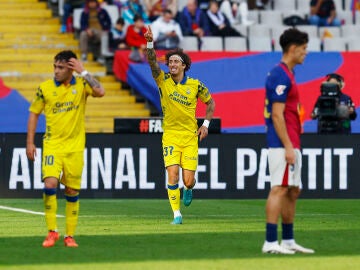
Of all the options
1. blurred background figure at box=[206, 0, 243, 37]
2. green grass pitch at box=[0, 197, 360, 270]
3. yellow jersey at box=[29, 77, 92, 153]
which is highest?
blurred background figure at box=[206, 0, 243, 37]

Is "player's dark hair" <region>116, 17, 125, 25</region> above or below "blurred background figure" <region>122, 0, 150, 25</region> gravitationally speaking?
below

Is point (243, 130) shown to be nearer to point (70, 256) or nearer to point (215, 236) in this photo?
point (215, 236)

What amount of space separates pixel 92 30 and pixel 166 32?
1949 mm

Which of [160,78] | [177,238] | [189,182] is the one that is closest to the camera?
[177,238]

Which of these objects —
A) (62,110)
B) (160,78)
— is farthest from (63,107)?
(160,78)

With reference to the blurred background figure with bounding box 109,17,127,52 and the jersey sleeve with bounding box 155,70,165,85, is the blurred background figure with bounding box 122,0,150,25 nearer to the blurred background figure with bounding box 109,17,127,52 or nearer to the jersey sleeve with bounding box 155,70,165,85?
the blurred background figure with bounding box 109,17,127,52

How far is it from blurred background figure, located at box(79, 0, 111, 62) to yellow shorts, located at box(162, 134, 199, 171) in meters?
13.4

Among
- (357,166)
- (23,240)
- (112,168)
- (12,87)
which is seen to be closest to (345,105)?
(357,166)

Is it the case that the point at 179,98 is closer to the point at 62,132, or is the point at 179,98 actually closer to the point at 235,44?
the point at 62,132

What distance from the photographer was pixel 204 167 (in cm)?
2438

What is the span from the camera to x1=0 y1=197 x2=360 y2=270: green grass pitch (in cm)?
1230

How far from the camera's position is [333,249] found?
13727 mm

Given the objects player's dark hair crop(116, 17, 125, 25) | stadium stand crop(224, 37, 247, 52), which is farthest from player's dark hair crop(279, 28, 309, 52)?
stadium stand crop(224, 37, 247, 52)

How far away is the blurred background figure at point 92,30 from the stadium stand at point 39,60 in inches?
15.7
